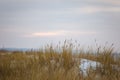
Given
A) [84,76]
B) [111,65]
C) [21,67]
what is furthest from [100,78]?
[21,67]

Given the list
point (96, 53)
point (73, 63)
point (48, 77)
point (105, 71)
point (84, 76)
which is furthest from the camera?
point (96, 53)

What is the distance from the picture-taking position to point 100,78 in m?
7.07

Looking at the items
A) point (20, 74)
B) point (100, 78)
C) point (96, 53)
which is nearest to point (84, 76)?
point (100, 78)

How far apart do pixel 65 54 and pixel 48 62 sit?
2.00ft

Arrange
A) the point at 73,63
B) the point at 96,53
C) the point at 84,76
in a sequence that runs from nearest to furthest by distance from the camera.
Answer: the point at 84,76
the point at 73,63
the point at 96,53

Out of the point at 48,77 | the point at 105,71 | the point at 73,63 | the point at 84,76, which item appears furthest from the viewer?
the point at 73,63

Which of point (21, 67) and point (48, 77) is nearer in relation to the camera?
point (48, 77)

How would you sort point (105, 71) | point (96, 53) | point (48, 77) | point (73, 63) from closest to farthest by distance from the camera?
point (48, 77), point (105, 71), point (73, 63), point (96, 53)

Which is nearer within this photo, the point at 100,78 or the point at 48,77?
the point at 48,77

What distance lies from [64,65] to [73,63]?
29 cm

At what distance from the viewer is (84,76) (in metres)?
6.81

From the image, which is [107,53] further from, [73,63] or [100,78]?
[100,78]

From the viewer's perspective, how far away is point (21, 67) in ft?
26.4

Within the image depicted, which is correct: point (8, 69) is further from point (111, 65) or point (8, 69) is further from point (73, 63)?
point (111, 65)
